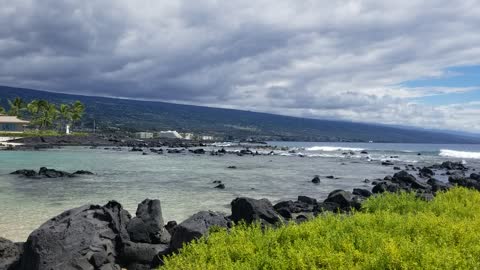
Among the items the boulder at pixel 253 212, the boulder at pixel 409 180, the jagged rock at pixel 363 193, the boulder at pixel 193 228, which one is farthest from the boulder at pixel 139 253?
the boulder at pixel 409 180

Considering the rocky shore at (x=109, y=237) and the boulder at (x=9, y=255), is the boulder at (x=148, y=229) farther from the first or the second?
the boulder at (x=9, y=255)

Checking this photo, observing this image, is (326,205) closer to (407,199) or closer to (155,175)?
(407,199)

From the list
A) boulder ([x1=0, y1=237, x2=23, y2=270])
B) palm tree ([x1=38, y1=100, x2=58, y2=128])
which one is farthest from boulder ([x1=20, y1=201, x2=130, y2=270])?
palm tree ([x1=38, y1=100, x2=58, y2=128])

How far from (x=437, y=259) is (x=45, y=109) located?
154 m

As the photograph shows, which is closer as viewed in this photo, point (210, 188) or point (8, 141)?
point (210, 188)

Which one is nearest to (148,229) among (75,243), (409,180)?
(75,243)

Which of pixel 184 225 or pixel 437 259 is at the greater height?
pixel 437 259

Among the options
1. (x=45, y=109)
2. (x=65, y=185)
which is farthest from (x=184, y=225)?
(x=45, y=109)

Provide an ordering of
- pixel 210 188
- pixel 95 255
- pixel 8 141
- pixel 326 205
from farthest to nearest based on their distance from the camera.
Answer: pixel 8 141 < pixel 210 188 < pixel 326 205 < pixel 95 255

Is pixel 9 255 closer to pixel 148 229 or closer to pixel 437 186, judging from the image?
pixel 148 229

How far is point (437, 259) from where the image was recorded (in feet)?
26.7

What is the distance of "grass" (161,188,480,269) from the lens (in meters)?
8.52

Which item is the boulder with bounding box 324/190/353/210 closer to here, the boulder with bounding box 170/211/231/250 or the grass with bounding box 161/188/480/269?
Result: the grass with bounding box 161/188/480/269

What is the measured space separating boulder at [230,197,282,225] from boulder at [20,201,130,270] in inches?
210
